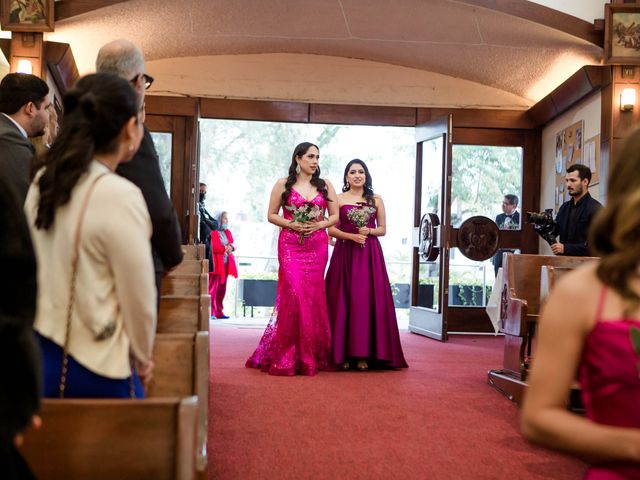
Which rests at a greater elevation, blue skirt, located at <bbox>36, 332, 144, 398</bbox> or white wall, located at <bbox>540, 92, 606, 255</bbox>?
white wall, located at <bbox>540, 92, 606, 255</bbox>

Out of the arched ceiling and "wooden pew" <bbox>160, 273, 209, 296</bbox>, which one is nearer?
"wooden pew" <bbox>160, 273, 209, 296</bbox>

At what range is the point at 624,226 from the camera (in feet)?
4.50

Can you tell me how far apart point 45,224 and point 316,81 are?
893 centimetres

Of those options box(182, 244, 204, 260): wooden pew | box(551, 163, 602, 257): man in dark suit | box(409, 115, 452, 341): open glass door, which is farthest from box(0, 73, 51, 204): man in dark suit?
box(409, 115, 452, 341): open glass door

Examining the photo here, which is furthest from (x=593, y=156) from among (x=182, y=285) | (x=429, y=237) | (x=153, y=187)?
(x=153, y=187)

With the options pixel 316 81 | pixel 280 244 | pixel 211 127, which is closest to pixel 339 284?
pixel 280 244

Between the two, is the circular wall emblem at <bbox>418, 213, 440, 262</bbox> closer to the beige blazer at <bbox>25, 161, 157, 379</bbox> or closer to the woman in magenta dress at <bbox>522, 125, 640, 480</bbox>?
the beige blazer at <bbox>25, 161, 157, 379</bbox>

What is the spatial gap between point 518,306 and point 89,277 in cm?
448

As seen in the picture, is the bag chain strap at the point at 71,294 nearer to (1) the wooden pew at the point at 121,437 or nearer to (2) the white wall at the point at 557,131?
(1) the wooden pew at the point at 121,437

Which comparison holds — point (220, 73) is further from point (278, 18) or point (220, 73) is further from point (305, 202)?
point (305, 202)

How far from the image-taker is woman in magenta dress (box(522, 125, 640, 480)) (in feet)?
4.44

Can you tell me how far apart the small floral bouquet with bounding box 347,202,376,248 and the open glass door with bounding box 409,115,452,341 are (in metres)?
2.56

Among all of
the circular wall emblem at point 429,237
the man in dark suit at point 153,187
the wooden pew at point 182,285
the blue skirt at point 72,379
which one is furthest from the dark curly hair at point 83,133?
the circular wall emblem at point 429,237

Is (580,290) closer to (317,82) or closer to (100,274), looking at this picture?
(100,274)
